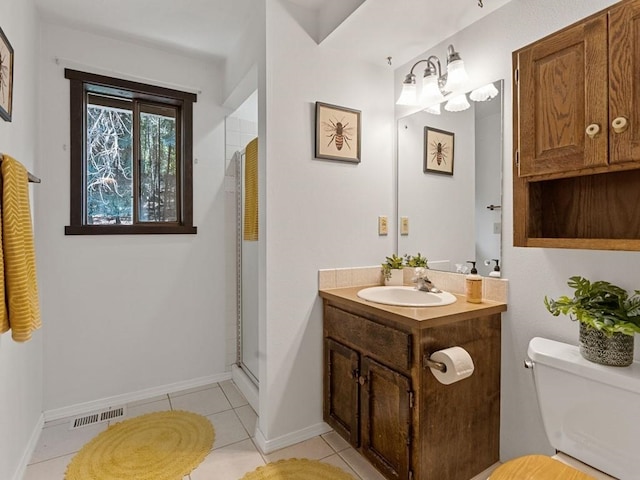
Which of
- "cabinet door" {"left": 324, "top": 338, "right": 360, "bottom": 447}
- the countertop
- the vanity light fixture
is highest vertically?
the vanity light fixture

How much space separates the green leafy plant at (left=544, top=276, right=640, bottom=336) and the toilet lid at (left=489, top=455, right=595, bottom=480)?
0.45m

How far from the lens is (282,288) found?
187 centimetres

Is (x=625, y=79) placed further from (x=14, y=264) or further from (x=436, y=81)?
(x=14, y=264)

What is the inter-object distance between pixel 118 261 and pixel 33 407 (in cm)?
94

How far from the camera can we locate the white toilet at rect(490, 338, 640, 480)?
1.04 meters

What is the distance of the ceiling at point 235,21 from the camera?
65.8 inches

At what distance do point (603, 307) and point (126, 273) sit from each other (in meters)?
2.65

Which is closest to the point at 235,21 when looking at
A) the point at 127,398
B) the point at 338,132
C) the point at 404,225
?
the point at 338,132

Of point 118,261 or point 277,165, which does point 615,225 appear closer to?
point 277,165

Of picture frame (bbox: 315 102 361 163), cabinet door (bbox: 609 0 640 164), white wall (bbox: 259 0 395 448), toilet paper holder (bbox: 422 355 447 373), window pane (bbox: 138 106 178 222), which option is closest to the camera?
cabinet door (bbox: 609 0 640 164)

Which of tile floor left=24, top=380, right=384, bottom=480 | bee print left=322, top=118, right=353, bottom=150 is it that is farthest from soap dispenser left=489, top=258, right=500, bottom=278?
tile floor left=24, top=380, right=384, bottom=480

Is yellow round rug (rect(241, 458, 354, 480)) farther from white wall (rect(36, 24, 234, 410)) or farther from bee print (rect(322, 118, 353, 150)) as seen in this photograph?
bee print (rect(322, 118, 353, 150))

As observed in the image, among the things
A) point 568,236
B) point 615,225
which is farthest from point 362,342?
point 615,225

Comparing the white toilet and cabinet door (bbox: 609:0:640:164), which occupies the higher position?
cabinet door (bbox: 609:0:640:164)
